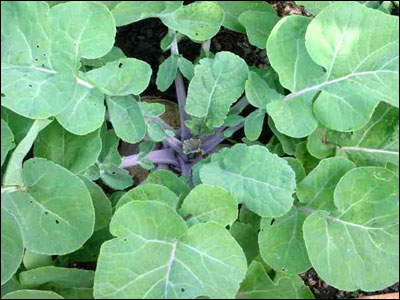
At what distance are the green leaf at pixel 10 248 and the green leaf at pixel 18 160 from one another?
0.21 ft

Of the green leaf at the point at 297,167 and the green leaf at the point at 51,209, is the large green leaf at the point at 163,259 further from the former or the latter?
the green leaf at the point at 297,167

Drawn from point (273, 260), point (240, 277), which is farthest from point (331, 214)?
point (240, 277)

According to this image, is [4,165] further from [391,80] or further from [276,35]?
[391,80]

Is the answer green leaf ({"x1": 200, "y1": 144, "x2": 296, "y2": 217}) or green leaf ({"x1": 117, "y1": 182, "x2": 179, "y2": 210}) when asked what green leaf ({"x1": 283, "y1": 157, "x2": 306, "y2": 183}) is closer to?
green leaf ({"x1": 200, "y1": 144, "x2": 296, "y2": 217})

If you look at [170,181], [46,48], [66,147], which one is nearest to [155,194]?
[170,181]

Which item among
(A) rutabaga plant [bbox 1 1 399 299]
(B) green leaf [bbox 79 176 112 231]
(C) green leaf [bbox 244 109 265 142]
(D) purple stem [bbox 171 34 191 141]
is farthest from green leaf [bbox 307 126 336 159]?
(B) green leaf [bbox 79 176 112 231]

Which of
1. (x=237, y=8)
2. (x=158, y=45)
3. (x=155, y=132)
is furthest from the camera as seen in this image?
(x=158, y=45)

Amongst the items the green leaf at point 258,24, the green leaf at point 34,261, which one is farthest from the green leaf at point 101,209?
the green leaf at point 258,24

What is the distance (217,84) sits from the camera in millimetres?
Result: 1121

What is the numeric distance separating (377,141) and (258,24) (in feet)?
1.17

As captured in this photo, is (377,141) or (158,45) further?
(158,45)

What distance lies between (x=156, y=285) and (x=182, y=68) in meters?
0.49

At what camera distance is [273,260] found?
1.08 meters

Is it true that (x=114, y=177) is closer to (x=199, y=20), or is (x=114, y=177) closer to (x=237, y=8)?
(x=199, y=20)
